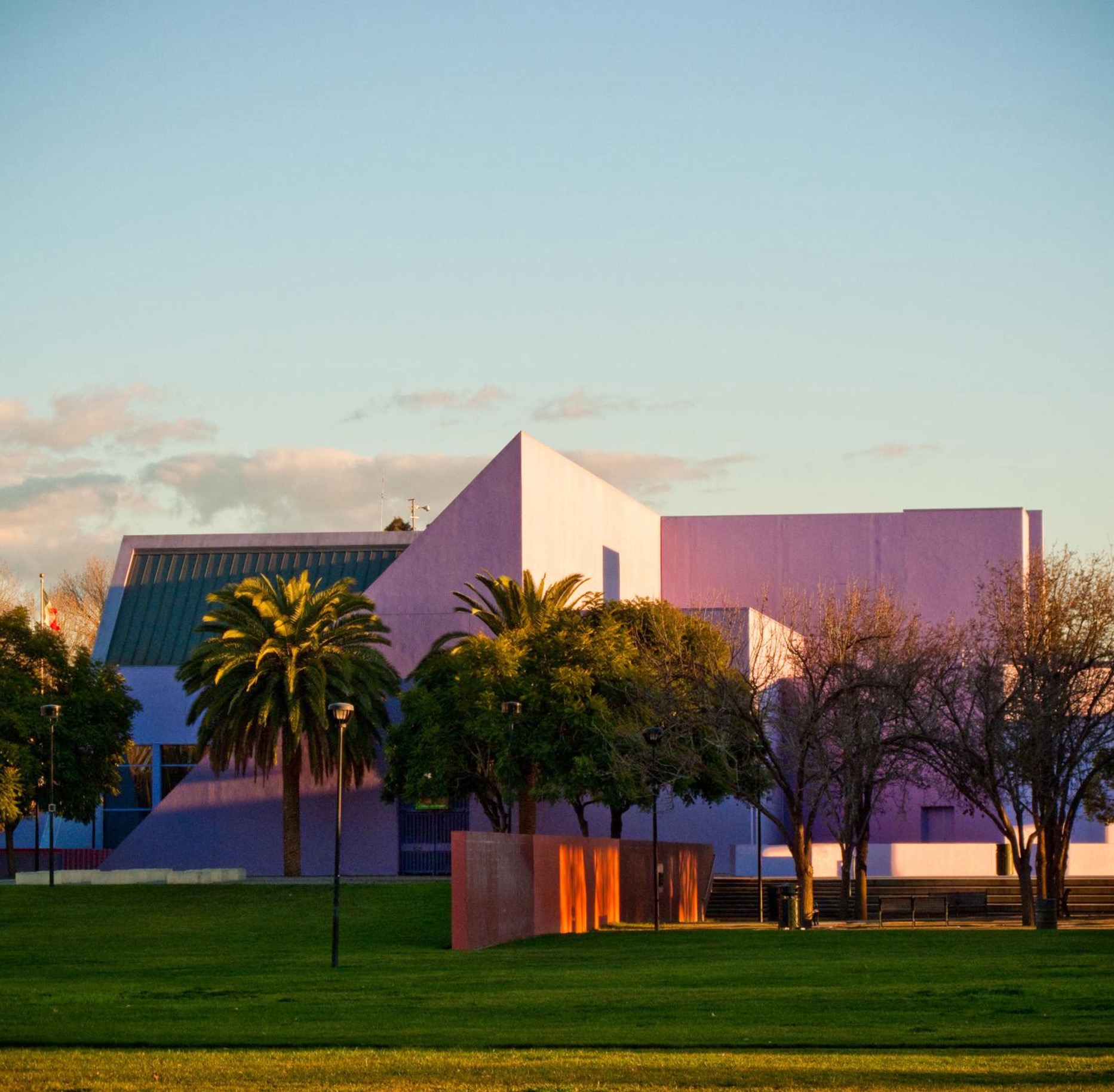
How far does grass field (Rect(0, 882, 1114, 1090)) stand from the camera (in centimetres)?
1262

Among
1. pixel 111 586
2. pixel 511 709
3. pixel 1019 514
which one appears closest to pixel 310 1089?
pixel 511 709

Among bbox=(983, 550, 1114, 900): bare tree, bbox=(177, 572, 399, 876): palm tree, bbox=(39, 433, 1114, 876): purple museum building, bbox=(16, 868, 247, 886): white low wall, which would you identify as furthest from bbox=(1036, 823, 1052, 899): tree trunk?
bbox=(16, 868, 247, 886): white low wall

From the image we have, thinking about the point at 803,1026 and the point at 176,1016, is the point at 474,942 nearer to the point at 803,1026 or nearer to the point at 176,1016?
the point at 176,1016

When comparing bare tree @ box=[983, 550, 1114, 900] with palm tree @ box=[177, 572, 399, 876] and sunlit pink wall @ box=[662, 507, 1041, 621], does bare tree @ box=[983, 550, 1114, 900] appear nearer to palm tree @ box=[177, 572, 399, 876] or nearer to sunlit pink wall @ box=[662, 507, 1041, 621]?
palm tree @ box=[177, 572, 399, 876]

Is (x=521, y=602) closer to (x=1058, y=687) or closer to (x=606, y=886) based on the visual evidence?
(x=606, y=886)

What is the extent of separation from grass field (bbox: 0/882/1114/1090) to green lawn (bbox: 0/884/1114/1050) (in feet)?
0.20

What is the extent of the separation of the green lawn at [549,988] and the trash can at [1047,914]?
3.23m

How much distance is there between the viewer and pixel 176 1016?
17438mm

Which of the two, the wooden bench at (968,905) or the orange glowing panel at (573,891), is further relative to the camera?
the wooden bench at (968,905)

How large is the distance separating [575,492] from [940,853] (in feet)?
59.9

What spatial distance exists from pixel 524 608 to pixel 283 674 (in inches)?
288

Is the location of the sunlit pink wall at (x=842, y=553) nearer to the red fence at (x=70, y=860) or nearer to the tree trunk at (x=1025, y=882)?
the red fence at (x=70, y=860)

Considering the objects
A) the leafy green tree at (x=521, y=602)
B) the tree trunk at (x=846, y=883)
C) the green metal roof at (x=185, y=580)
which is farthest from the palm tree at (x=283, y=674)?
the tree trunk at (x=846, y=883)

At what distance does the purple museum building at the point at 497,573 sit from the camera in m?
55.5
